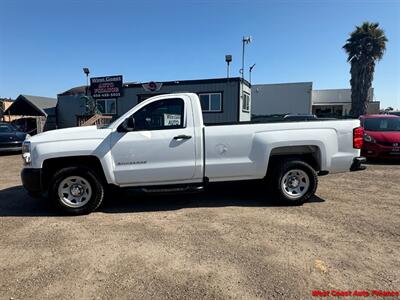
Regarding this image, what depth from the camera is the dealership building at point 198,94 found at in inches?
749

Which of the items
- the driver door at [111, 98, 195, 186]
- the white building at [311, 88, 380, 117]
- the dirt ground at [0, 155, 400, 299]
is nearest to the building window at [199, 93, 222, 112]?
the dirt ground at [0, 155, 400, 299]

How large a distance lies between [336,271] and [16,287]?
3267mm

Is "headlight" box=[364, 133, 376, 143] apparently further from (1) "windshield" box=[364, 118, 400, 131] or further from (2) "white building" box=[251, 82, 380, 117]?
(2) "white building" box=[251, 82, 380, 117]

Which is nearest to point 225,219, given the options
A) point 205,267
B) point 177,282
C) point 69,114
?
point 205,267

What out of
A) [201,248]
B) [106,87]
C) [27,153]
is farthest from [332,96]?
[27,153]

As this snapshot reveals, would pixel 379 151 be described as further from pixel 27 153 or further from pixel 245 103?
pixel 245 103

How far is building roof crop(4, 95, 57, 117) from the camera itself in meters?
26.0

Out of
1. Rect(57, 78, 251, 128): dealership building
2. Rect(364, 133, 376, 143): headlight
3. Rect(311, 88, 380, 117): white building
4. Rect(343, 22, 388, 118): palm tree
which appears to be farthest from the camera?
Rect(311, 88, 380, 117): white building

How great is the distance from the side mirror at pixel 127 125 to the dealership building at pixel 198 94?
41.3 ft

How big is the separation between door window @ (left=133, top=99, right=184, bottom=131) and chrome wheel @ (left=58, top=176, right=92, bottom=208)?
1.30m

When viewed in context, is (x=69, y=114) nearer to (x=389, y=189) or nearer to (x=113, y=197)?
(x=113, y=197)

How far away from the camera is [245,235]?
4012 mm

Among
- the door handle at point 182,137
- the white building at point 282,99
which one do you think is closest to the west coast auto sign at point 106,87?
the door handle at point 182,137

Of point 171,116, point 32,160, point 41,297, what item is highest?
point 171,116
